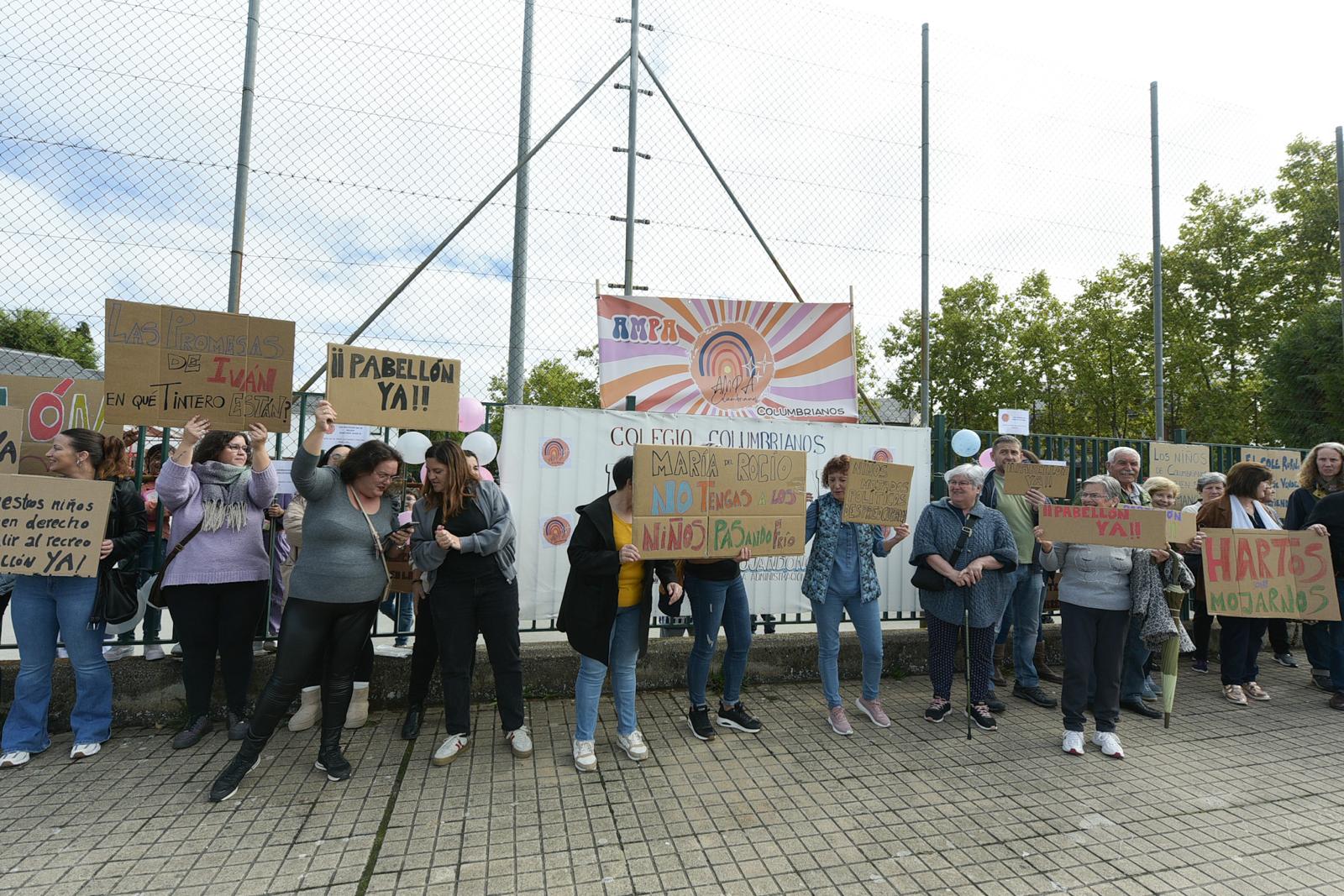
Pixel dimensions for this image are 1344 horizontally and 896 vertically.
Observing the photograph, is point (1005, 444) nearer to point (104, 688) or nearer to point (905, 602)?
point (905, 602)

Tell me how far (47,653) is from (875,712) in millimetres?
4856

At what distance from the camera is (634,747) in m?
3.88

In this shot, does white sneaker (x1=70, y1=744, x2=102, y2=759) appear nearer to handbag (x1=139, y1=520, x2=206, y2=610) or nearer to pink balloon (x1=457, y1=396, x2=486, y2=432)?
handbag (x1=139, y1=520, x2=206, y2=610)

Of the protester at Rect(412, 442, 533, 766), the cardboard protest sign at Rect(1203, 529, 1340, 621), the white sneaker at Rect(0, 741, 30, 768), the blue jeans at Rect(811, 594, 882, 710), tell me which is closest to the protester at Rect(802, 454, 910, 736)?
the blue jeans at Rect(811, 594, 882, 710)

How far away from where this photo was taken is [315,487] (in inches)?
138

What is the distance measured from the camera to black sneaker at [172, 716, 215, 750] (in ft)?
12.8

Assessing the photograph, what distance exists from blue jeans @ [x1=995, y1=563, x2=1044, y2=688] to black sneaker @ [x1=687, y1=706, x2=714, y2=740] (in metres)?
2.36

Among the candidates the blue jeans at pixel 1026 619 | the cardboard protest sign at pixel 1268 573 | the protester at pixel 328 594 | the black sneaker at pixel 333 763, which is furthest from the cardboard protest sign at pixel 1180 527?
the black sneaker at pixel 333 763

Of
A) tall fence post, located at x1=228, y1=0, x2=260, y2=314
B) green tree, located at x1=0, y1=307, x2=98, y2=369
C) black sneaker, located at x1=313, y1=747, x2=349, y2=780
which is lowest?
black sneaker, located at x1=313, y1=747, x2=349, y2=780

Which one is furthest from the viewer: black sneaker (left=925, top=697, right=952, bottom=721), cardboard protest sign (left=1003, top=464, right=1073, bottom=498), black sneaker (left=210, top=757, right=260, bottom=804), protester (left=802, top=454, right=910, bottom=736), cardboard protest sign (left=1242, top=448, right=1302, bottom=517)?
cardboard protest sign (left=1242, top=448, right=1302, bottom=517)

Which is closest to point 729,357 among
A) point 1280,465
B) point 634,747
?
point 634,747

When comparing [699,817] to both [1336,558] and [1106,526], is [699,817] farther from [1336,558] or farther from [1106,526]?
[1336,558]

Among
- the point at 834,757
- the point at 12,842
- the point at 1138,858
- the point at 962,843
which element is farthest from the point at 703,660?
the point at 12,842

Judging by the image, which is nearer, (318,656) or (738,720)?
(318,656)
